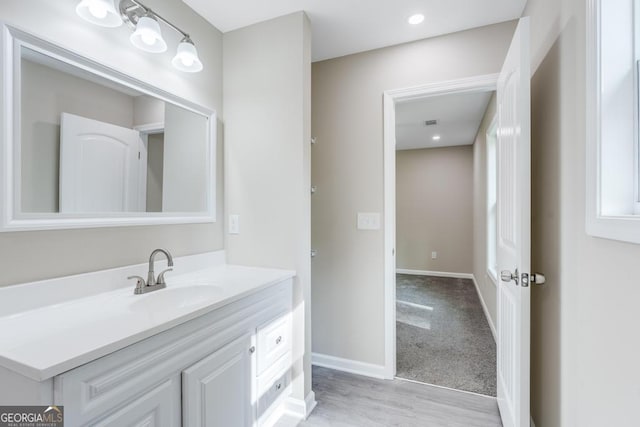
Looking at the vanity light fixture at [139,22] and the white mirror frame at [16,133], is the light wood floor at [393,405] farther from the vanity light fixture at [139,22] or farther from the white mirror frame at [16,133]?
the vanity light fixture at [139,22]

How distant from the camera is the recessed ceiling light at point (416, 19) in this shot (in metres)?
1.84

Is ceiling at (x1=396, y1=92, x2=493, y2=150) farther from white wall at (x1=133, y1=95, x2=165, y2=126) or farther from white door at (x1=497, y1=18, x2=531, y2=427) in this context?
white wall at (x1=133, y1=95, x2=165, y2=126)

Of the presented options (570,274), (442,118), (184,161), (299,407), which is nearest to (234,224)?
(184,161)

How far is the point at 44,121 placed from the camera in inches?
44.9

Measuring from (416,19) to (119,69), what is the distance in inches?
68.8

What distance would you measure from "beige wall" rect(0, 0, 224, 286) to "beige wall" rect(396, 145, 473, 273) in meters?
4.53

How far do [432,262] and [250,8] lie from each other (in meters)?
5.17

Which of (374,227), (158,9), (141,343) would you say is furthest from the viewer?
(374,227)

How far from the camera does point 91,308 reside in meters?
1.13

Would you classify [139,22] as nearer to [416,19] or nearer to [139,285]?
[139,285]

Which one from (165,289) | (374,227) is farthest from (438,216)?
(165,289)

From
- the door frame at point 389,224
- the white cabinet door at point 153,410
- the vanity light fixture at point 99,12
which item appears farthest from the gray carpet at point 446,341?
the vanity light fixture at point 99,12

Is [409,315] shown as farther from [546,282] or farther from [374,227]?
[546,282]

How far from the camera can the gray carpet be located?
86.3 inches
